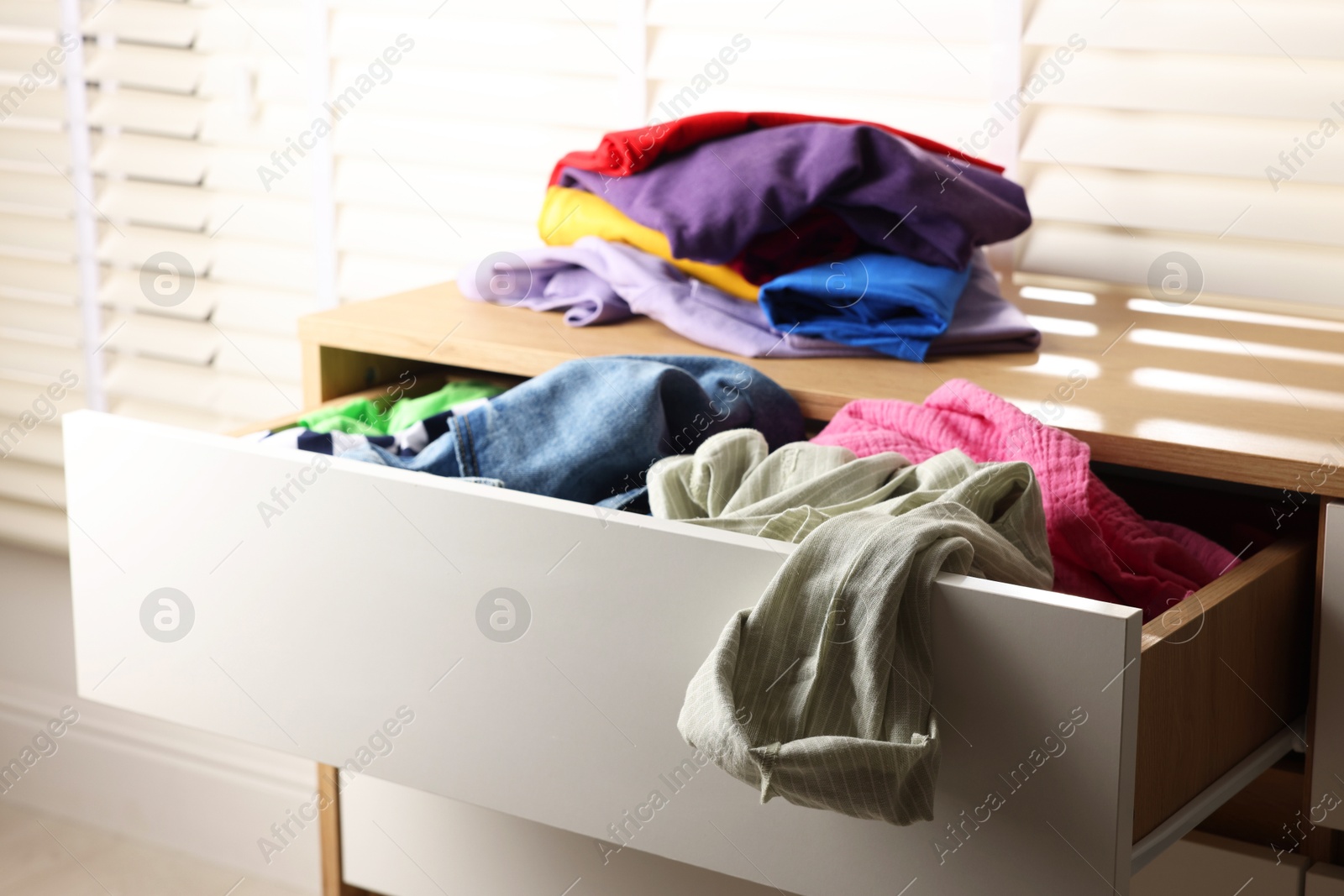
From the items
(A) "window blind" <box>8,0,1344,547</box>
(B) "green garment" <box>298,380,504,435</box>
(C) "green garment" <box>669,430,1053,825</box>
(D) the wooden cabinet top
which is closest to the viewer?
(C) "green garment" <box>669,430,1053,825</box>

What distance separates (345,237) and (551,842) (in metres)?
0.83

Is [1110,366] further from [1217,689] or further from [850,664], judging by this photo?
[850,664]

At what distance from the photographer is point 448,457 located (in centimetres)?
97

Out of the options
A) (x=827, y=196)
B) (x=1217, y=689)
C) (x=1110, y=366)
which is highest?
(x=827, y=196)

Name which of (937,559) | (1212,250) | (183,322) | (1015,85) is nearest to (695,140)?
(1015,85)

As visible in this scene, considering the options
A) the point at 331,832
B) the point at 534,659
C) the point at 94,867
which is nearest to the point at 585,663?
the point at 534,659

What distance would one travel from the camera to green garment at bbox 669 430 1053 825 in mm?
606

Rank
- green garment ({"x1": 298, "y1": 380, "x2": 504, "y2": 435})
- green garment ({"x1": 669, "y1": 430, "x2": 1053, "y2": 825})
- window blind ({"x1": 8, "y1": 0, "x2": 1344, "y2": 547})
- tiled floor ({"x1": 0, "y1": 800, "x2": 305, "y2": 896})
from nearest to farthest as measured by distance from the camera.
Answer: green garment ({"x1": 669, "y1": 430, "x2": 1053, "y2": 825}), green garment ({"x1": 298, "y1": 380, "x2": 504, "y2": 435}), window blind ({"x1": 8, "y1": 0, "x2": 1344, "y2": 547}), tiled floor ({"x1": 0, "y1": 800, "x2": 305, "y2": 896})

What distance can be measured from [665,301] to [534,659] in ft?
1.54

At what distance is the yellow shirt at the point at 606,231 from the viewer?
1.18 m

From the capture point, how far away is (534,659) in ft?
2.57

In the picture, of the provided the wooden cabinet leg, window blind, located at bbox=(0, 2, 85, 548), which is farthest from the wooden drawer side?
window blind, located at bbox=(0, 2, 85, 548)

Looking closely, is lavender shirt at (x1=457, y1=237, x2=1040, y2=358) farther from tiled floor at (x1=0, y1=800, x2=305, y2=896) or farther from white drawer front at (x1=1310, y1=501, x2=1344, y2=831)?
tiled floor at (x1=0, y1=800, x2=305, y2=896)

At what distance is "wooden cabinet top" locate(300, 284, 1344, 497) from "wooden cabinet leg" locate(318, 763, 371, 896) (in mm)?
509
